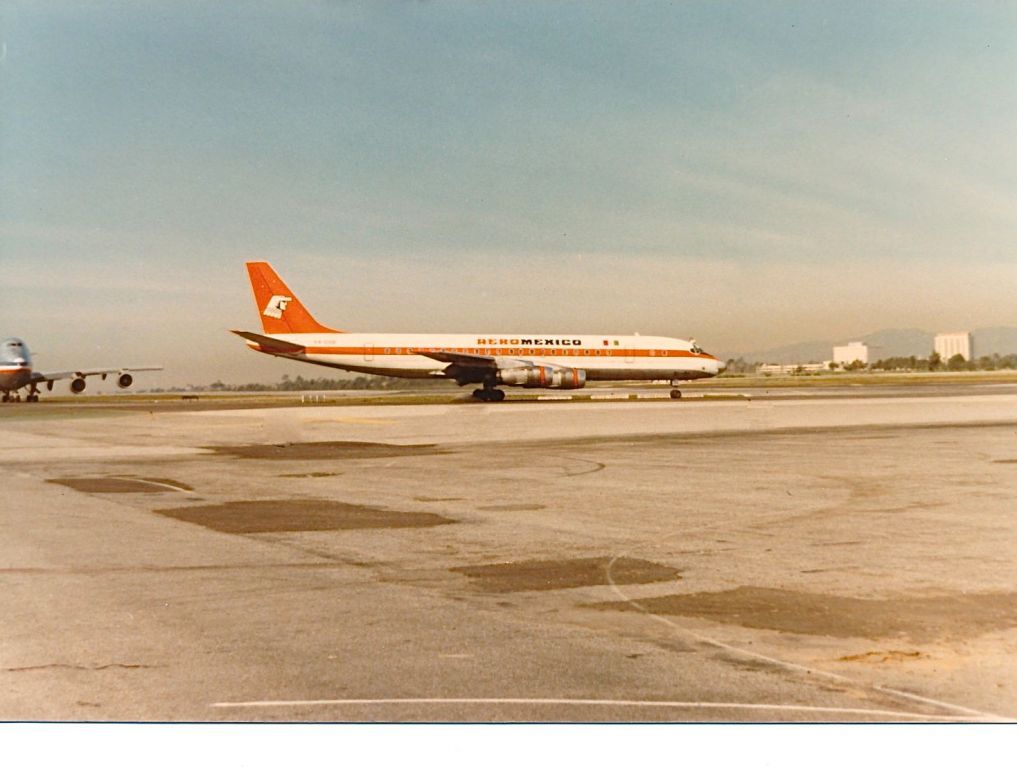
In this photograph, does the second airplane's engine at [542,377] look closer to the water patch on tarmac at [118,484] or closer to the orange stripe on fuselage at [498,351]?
the orange stripe on fuselage at [498,351]

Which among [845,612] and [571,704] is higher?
[571,704]

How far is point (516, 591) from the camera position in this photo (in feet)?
25.4

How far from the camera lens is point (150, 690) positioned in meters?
5.09

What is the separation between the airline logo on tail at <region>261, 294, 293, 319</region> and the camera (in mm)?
56719

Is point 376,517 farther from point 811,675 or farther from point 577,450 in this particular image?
point 577,450

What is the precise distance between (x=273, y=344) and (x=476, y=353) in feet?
39.9

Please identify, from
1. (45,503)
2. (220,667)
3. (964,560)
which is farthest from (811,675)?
(45,503)

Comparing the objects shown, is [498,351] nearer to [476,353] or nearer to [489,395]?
[476,353]

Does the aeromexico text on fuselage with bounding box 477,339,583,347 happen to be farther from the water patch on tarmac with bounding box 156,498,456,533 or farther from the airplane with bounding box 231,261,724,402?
the water patch on tarmac with bounding box 156,498,456,533

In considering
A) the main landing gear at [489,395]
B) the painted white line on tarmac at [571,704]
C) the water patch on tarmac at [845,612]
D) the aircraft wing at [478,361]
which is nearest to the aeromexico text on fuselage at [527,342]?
the aircraft wing at [478,361]

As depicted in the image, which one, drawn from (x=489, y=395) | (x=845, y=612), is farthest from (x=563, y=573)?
(x=489, y=395)

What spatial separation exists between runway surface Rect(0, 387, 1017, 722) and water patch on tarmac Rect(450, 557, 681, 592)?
1.9 inches

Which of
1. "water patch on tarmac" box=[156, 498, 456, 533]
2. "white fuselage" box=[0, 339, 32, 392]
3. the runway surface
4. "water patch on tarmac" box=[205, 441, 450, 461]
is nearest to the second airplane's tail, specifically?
"white fuselage" box=[0, 339, 32, 392]

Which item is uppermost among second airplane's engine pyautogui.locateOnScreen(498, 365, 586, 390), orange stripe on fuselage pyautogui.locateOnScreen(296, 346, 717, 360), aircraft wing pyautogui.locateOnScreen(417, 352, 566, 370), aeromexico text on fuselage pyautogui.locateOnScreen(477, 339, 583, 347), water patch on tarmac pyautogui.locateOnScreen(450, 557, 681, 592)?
aeromexico text on fuselage pyautogui.locateOnScreen(477, 339, 583, 347)
